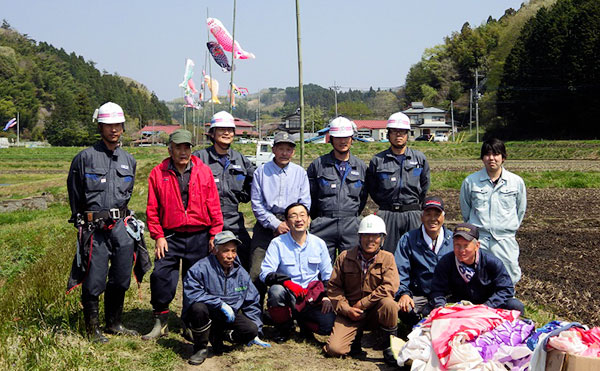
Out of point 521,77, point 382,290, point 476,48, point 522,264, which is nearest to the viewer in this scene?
point 382,290

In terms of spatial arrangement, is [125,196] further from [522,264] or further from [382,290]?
[522,264]

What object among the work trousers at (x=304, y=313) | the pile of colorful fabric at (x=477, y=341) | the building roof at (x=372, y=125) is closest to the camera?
the pile of colorful fabric at (x=477, y=341)

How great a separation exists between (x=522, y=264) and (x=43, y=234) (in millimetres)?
8944

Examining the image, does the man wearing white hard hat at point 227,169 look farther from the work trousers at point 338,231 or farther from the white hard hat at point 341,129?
the white hard hat at point 341,129

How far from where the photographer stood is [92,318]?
503cm

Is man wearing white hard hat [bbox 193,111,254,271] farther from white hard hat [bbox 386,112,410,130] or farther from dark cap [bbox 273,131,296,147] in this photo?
white hard hat [bbox 386,112,410,130]

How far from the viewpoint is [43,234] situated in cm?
1130

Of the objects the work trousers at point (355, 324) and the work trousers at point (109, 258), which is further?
the work trousers at point (109, 258)

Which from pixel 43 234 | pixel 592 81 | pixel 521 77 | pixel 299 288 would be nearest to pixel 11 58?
pixel 521 77

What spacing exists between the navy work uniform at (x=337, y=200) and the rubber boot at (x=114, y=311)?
196 cm

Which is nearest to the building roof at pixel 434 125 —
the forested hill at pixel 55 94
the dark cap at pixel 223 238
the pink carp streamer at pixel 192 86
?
the forested hill at pixel 55 94

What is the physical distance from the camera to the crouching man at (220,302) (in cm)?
466

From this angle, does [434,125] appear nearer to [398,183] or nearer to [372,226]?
→ [398,183]

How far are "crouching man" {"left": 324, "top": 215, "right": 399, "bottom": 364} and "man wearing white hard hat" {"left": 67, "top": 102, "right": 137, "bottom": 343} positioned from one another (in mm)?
1927
